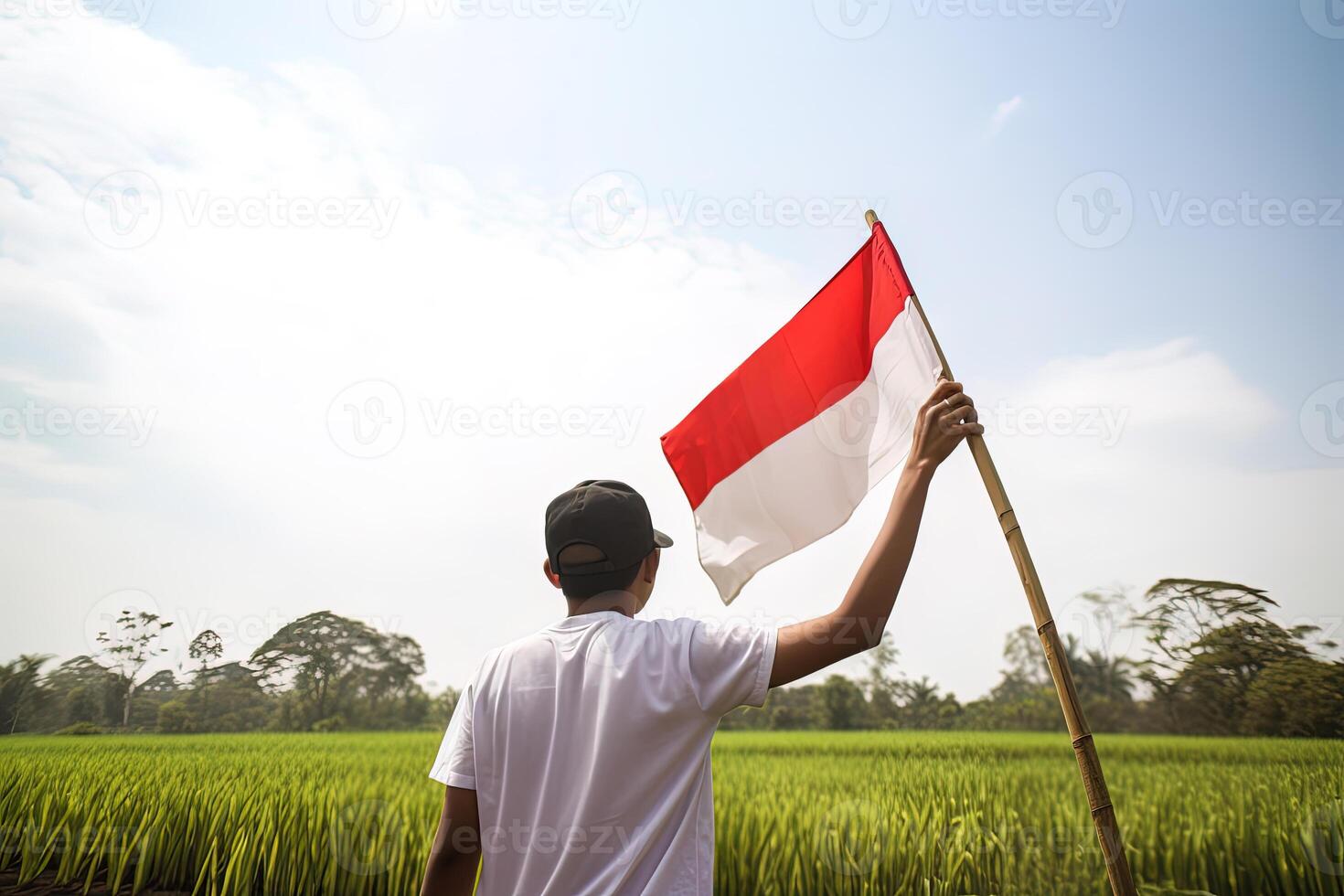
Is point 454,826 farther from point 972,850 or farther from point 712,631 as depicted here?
point 972,850

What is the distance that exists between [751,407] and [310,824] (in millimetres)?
3523

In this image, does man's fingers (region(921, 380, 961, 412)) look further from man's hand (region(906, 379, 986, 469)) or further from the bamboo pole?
the bamboo pole

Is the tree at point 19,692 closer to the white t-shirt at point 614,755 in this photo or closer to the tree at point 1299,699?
the white t-shirt at point 614,755

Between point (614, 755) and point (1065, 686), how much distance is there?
123cm

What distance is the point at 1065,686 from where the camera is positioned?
2062mm

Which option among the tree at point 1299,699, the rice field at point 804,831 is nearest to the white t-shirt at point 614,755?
the rice field at point 804,831

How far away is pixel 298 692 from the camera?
23.7 feet

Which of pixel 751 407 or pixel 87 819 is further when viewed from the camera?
pixel 87 819

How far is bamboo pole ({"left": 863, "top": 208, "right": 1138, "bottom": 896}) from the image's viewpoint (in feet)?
6.31

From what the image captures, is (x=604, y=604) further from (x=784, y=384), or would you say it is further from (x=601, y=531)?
(x=784, y=384)

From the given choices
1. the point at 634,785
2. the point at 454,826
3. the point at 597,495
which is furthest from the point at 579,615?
the point at 454,826

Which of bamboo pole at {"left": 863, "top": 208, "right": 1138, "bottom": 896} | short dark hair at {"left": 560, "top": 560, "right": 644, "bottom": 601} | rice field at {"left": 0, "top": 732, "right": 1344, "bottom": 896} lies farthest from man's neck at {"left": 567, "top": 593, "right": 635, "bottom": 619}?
rice field at {"left": 0, "top": 732, "right": 1344, "bottom": 896}

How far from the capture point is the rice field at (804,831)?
4.20 m

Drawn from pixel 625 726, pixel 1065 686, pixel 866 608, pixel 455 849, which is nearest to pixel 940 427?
pixel 866 608
